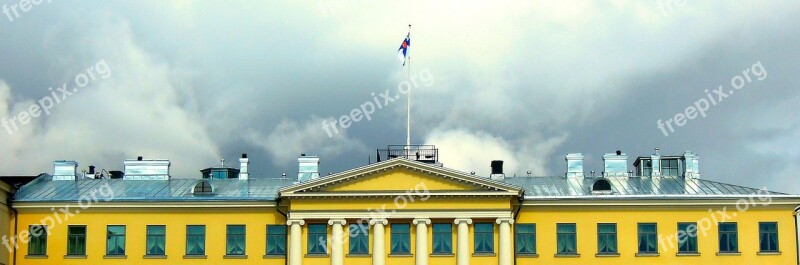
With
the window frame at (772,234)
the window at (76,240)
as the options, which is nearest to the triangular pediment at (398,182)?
the window at (76,240)

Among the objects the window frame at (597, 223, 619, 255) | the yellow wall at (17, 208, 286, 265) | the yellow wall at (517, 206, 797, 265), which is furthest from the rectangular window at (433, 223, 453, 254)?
the yellow wall at (17, 208, 286, 265)

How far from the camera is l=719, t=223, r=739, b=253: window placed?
7256 centimetres

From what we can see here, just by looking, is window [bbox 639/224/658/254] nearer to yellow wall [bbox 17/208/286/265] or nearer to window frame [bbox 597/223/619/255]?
window frame [bbox 597/223/619/255]

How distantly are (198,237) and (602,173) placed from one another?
2240 centimetres

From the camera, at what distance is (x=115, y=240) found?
74000mm

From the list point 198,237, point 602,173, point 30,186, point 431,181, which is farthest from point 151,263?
point 602,173

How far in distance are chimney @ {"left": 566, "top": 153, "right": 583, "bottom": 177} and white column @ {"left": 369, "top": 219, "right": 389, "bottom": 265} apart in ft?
40.0

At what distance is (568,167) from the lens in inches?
3100

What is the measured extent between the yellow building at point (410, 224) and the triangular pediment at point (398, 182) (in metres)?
0.05

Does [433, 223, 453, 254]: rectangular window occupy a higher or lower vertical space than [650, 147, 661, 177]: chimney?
lower

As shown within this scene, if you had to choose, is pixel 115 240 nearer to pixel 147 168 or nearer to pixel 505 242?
pixel 147 168

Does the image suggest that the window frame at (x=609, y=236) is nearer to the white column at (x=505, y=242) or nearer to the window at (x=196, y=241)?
the white column at (x=505, y=242)

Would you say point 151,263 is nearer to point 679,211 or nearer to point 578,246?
point 578,246

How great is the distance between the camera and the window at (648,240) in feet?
239
